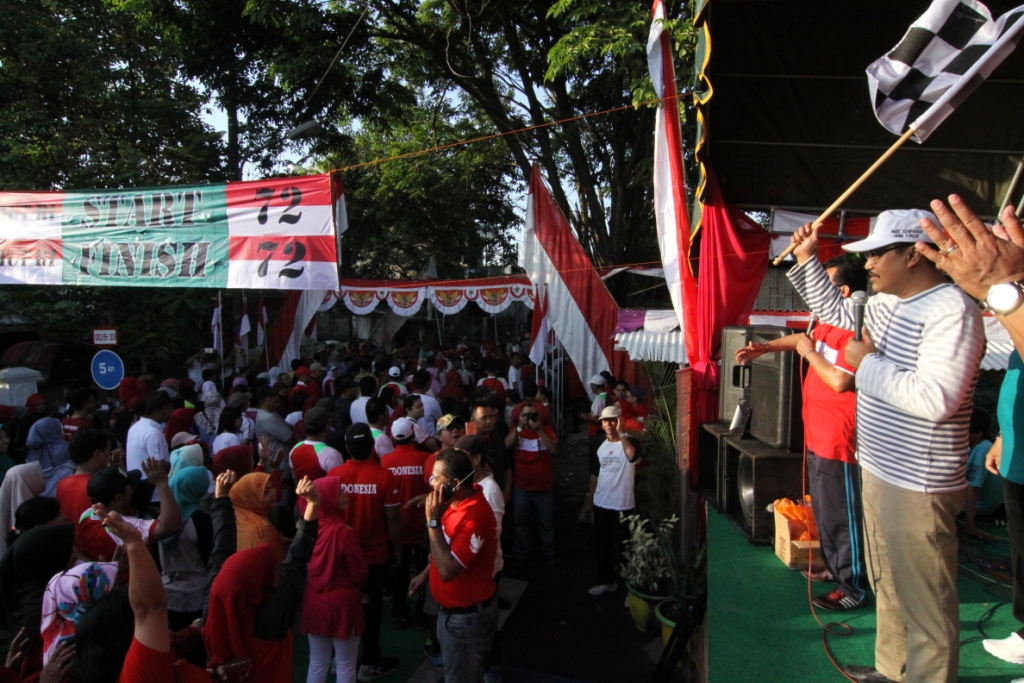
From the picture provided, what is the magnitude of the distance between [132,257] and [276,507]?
3.81 metres

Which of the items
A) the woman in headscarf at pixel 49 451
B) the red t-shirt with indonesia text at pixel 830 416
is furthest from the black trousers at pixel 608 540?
the woman in headscarf at pixel 49 451

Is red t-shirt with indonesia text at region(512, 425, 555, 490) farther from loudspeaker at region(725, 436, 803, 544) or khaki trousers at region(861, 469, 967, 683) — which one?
khaki trousers at region(861, 469, 967, 683)

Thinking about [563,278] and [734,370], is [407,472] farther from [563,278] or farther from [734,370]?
[563,278]

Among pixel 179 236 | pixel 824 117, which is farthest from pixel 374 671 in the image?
pixel 824 117

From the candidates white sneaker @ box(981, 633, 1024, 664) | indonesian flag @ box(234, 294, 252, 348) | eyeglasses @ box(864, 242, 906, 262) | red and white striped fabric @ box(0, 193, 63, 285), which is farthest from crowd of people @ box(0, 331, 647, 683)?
indonesian flag @ box(234, 294, 252, 348)

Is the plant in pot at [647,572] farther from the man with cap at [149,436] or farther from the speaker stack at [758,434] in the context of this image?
the man with cap at [149,436]

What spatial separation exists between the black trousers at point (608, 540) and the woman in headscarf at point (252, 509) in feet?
10.2

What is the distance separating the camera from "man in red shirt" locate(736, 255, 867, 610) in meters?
3.27

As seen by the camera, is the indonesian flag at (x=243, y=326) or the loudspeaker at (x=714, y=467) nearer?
the loudspeaker at (x=714, y=467)

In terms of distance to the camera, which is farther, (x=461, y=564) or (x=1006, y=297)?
(x=461, y=564)

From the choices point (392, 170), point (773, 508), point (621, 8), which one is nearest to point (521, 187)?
point (392, 170)

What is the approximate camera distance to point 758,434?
14.3 ft

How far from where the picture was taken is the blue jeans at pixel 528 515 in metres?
6.62

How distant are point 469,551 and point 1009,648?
7.79 feet
